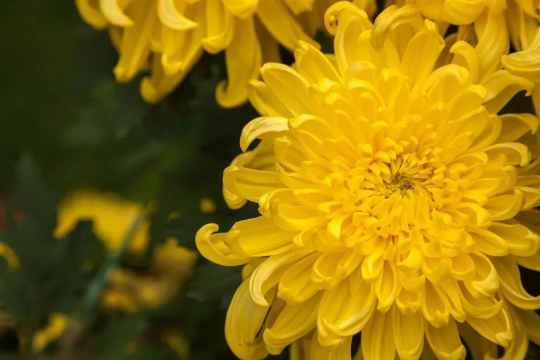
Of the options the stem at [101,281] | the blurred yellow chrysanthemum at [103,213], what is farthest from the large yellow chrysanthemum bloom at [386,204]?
the blurred yellow chrysanthemum at [103,213]

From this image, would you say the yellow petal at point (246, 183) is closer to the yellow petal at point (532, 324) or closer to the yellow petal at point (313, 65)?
the yellow petal at point (313, 65)

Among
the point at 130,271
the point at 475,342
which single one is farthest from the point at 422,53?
the point at 130,271

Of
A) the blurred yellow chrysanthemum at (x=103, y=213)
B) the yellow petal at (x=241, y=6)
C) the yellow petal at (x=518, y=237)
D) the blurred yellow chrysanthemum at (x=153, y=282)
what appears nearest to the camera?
the yellow petal at (x=518, y=237)

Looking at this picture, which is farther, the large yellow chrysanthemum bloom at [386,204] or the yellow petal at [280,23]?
the yellow petal at [280,23]

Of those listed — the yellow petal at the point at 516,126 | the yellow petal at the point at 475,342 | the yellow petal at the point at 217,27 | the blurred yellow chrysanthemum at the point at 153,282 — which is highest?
the yellow petal at the point at 516,126

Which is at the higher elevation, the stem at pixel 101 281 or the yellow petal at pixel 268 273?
the yellow petal at pixel 268 273

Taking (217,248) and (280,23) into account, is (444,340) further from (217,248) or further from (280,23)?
(280,23)
